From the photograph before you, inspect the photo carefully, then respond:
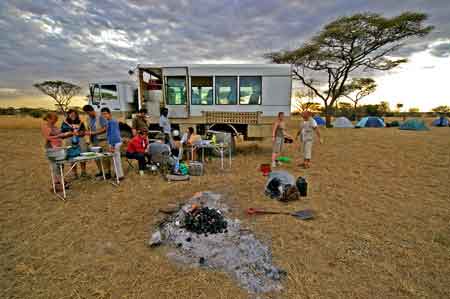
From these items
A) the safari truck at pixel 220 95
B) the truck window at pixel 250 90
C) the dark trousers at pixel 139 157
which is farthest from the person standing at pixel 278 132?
the dark trousers at pixel 139 157

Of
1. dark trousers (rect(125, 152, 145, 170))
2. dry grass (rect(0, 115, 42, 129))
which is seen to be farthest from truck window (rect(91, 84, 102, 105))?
dry grass (rect(0, 115, 42, 129))

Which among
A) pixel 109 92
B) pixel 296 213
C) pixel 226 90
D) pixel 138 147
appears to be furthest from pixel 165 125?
pixel 296 213

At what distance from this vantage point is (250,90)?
7.01 metres

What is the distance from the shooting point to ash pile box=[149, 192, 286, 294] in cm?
203

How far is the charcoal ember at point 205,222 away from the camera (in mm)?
2672

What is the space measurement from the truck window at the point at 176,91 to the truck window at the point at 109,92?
231 centimetres

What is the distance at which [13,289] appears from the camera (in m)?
1.89

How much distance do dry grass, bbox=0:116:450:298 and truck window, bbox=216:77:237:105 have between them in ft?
10.0

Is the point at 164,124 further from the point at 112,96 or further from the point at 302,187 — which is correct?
the point at 302,187

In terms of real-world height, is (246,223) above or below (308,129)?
below

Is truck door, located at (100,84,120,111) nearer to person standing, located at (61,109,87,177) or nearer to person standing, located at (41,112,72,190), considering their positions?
person standing, located at (61,109,87,177)

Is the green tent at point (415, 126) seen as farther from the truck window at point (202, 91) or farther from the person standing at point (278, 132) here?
the truck window at point (202, 91)

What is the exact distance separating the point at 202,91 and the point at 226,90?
85cm

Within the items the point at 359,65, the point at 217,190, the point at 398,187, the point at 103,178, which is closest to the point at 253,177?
the point at 217,190
